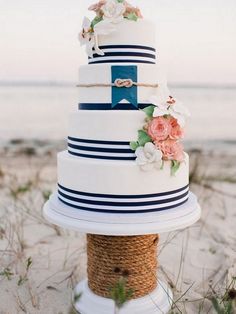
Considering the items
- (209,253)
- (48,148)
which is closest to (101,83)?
(209,253)

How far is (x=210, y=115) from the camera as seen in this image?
16266mm

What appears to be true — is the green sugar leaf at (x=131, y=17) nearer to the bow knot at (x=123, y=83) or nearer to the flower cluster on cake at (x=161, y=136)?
the bow knot at (x=123, y=83)

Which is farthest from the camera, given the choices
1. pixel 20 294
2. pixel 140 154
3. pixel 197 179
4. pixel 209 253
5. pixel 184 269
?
pixel 197 179

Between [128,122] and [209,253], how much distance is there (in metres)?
1.93

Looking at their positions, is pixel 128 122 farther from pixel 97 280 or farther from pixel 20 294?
pixel 20 294

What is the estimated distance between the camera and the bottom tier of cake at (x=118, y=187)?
280cm

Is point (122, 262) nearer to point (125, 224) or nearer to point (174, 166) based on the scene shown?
point (125, 224)

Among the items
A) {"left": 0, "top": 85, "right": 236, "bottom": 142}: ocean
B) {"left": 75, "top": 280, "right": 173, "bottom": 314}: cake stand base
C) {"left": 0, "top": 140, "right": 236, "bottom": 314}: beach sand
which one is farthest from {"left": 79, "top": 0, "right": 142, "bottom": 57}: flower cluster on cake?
{"left": 0, "top": 85, "right": 236, "bottom": 142}: ocean

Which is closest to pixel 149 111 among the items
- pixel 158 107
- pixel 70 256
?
pixel 158 107

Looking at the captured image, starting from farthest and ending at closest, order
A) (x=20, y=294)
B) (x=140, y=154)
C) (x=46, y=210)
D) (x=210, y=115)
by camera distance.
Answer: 1. (x=210, y=115)
2. (x=20, y=294)
3. (x=46, y=210)
4. (x=140, y=154)

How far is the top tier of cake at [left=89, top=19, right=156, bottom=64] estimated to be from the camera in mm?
2914

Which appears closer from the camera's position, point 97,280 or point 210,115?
point 97,280

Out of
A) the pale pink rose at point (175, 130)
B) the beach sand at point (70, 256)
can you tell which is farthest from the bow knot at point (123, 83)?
the beach sand at point (70, 256)

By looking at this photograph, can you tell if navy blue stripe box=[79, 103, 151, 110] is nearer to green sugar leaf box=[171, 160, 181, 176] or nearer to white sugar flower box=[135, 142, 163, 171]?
white sugar flower box=[135, 142, 163, 171]
